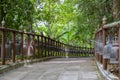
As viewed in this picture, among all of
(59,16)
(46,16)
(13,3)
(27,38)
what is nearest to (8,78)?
(27,38)

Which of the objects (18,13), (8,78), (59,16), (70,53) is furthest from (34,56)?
(59,16)

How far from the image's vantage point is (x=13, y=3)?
10.6 m

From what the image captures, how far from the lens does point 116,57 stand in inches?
190

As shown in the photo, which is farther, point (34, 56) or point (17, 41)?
point (34, 56)

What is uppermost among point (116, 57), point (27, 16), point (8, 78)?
point (27, 16)

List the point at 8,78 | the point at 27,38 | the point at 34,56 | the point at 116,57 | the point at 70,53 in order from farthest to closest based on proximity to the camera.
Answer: the point at 70,53 < the point at 34,56 < the point at 27,38 < the point at 8,78 < the point at 116,57

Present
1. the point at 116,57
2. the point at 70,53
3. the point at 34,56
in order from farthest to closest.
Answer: the point at 70,53 < the point at 34,56 < the point at 116,57

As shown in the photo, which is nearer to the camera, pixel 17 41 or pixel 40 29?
pixel 17 41

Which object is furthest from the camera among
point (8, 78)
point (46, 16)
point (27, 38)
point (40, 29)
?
point (40, 29)

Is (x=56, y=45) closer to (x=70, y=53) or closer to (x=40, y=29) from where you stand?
(x=70, y=53)

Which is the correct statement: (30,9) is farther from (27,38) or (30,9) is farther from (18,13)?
(27,38)

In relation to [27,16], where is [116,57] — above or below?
below

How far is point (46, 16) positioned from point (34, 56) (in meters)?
8.05

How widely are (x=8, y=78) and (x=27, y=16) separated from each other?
18.4ft
